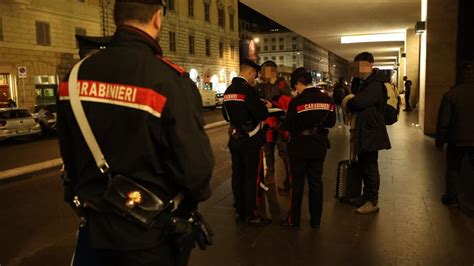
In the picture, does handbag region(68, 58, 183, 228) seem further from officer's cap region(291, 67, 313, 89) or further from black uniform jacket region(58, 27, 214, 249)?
officer's cap region(291, 67, 313, 89)

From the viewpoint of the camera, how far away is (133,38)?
210 centimetres

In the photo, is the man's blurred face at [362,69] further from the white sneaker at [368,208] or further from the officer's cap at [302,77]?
the white sneaker at [368,208]

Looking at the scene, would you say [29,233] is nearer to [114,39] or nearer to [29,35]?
[114,39]

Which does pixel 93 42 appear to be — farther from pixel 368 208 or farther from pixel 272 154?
pixel 272 154

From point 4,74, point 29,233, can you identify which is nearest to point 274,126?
point 29,233

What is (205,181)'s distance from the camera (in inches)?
84.0

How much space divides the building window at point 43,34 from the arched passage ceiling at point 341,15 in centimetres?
1546

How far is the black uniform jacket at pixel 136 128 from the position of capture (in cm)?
199

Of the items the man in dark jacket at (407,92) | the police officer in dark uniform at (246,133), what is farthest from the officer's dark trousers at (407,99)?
the police officer in dark uniform at (246,133)

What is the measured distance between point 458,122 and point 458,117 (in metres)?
0.07

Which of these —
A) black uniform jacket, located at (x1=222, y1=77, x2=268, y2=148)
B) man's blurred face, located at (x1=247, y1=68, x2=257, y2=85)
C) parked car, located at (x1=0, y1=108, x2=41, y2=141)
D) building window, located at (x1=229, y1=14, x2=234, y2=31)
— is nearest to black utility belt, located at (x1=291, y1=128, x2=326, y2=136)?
black uniform jacket, located at (x1=222, y1=77, x2=268, y2=148)

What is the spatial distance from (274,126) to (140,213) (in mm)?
4960

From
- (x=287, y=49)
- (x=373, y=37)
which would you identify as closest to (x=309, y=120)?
(x=373, y=37)

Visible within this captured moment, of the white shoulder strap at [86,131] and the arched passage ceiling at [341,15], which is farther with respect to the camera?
the arched passage ceiling at [341,15]
